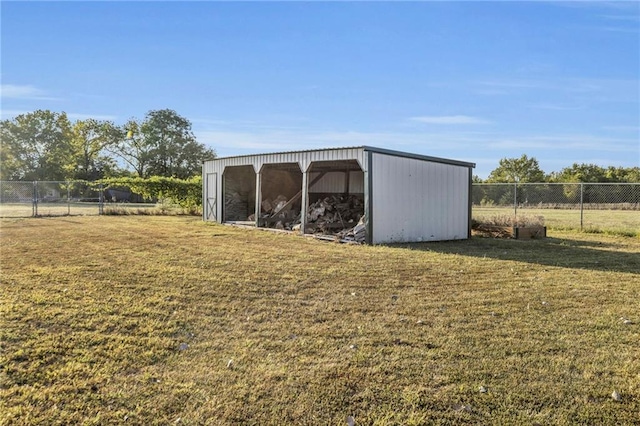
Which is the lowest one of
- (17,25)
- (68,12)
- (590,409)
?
(590,409)

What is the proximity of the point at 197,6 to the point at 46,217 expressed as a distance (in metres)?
13.3

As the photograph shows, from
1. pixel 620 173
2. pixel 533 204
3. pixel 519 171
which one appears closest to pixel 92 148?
pixel 533 204

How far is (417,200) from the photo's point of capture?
11.6 meters

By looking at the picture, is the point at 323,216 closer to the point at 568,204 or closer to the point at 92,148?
the point at 568,204

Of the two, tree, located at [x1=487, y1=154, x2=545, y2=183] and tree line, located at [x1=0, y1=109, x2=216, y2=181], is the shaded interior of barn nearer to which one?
tree line, located at [x1=0, y1=109, x2=216, y2=181]

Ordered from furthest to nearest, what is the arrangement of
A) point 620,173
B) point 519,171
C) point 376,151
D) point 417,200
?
point 519,171
point 620,173
point 417,200
point 376,151

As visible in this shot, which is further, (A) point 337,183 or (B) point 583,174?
(B) point 583,174

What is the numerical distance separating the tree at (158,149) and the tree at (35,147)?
574 cm

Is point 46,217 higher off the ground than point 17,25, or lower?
lower

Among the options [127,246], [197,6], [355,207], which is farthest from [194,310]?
[355,207]

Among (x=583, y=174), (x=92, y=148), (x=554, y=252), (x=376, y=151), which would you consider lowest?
(x=554, y=252)

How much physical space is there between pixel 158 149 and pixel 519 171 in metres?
41.8

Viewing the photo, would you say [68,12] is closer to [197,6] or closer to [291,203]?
[197,6]

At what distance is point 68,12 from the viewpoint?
28.5ft
